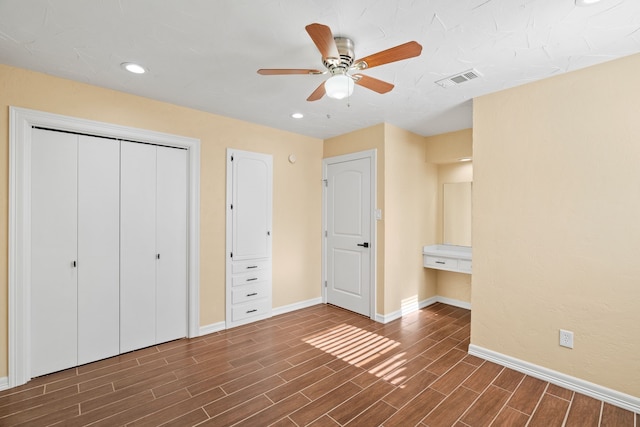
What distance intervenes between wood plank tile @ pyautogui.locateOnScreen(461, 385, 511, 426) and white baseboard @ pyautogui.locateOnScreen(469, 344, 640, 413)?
438 millimetres

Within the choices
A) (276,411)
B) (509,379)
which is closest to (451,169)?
(509,379)

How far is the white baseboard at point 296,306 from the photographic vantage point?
4000mm

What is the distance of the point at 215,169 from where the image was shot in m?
3.46

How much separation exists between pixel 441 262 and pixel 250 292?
2.70m

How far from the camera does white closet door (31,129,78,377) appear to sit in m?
2.45

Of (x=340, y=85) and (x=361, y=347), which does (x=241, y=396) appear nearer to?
(x=361, y=347)

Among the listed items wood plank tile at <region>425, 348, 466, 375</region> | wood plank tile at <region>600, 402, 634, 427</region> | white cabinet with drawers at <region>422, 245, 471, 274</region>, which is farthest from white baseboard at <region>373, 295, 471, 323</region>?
wood plank tile at <region>600, 402, 634, 427</region>

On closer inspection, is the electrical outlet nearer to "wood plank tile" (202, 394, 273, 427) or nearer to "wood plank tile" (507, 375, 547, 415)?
"wood plank tile" (507, 375, 547, 415)

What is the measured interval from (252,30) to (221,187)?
2020 mm

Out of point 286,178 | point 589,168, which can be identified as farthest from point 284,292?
point 589,168

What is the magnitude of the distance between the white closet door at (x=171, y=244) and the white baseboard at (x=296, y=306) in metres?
1.19

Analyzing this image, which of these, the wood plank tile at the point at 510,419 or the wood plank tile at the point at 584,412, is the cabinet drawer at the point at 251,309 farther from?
the wood plank tile at the point at 584,412

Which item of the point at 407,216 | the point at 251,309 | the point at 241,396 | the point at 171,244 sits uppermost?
the point at 407,216

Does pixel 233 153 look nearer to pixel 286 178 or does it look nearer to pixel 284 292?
pixel 286 178
